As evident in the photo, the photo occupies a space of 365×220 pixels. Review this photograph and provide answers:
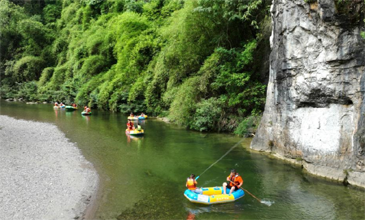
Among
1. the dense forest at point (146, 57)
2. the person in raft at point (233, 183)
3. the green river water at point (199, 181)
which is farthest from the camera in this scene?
the dense forest at point (146, 57)

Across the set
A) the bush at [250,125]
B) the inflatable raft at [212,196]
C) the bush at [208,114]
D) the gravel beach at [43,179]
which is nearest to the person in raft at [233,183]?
the inflatable raft at [212,196]

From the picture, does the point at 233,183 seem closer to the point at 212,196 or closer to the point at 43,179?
the point at 212,196

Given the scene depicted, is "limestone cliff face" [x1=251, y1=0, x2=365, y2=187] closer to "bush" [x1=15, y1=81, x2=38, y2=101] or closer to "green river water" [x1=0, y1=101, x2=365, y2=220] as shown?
"green river water" [x1=0, y1=101, x2=365, y2=220]

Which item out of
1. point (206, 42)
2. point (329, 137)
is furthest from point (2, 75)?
point (329, 137)

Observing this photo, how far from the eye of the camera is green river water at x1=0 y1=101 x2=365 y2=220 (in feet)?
34.4

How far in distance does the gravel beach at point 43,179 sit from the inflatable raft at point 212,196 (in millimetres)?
3566

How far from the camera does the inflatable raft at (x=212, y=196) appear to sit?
11031mm

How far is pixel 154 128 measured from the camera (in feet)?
82.2

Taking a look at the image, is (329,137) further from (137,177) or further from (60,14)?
(60,14)

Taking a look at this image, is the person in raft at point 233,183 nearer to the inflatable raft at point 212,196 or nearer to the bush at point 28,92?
the inflatable raft at point 212,196

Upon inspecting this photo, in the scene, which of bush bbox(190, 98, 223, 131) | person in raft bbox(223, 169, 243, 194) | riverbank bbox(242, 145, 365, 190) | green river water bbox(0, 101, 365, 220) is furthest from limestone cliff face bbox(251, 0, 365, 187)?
bush bbox(190, 98, 223, 131)

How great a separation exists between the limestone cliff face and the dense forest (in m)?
4.82

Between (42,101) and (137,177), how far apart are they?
37.7 meters

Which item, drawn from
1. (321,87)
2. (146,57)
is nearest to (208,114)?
(321,87)
